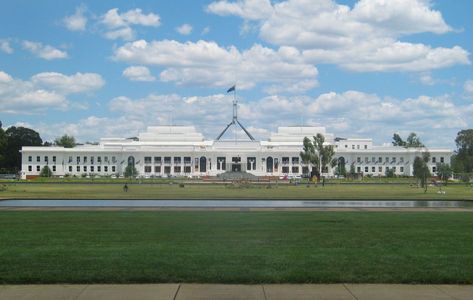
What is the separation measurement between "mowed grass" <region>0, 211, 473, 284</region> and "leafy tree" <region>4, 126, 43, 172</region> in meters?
146

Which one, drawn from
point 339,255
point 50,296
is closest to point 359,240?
point 339,255

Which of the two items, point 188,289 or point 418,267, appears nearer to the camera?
point 188,289

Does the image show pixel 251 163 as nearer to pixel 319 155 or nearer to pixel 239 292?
pixel 319 155

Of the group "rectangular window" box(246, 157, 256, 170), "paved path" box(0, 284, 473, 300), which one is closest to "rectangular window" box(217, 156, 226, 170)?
"rectangular window" box(246, 157, 256, 170)

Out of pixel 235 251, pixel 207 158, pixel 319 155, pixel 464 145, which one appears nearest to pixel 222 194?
pixel 235 251

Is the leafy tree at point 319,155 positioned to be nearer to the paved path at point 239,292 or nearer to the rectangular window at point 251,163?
the rectangular window at point 251,163

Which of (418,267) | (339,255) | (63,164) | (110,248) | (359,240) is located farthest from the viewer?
(63,164)

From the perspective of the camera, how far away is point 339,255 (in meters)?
13.4

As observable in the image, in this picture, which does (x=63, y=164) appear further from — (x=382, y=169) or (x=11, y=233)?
(x=11, y=233)

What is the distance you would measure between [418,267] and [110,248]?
655 cm

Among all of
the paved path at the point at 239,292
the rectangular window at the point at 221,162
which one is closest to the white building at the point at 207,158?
the rectangular window at the point at 221,162

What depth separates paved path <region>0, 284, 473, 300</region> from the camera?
997cm

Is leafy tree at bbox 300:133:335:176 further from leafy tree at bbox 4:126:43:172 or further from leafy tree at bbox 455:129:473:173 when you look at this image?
leafy tree at bbox 4:126:43:172

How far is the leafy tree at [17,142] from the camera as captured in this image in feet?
524
